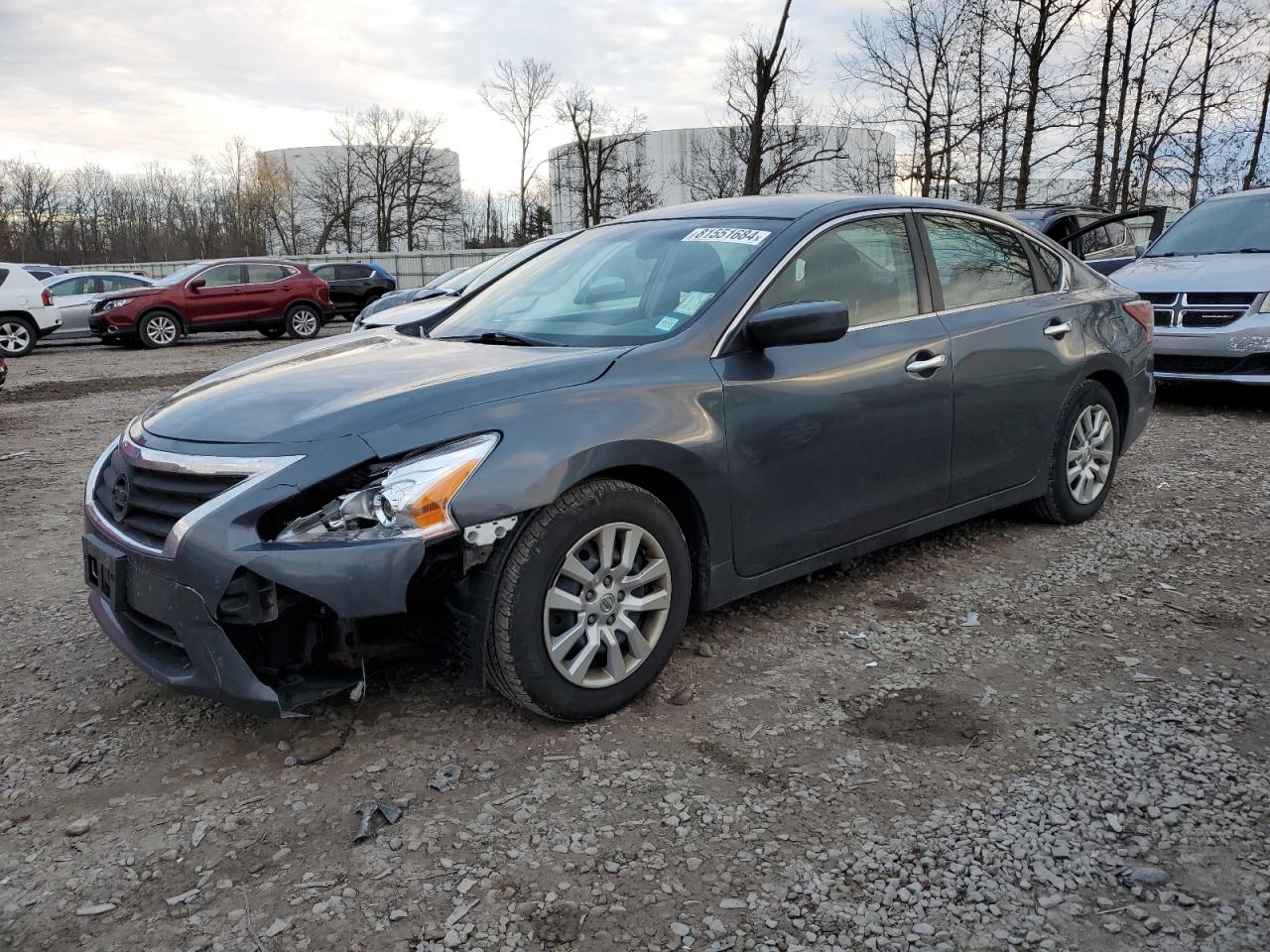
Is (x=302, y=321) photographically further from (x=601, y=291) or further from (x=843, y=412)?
(x=843, y=412)

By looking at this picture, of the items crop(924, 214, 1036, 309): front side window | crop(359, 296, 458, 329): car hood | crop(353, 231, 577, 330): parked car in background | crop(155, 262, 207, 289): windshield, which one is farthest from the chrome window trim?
crop(155, 262, 207, 289): windshield

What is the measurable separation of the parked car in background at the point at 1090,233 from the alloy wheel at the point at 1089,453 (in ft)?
16.4

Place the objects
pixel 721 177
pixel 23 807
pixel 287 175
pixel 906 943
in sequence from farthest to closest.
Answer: pixel 287 175 < pixel 721 177 < pixel 23 807 < pixel 906 943

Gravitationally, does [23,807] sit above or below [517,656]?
below

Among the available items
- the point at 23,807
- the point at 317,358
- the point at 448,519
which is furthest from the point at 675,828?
the point at 317,358

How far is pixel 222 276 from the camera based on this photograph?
1856 centimetres

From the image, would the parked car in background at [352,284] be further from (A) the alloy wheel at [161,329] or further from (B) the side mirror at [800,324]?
(B) the side mirror at [800,324]

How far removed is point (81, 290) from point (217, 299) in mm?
3094

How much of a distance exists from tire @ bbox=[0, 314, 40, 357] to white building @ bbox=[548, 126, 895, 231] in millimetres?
22926

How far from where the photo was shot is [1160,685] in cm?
328

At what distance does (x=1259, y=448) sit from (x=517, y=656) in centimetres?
626

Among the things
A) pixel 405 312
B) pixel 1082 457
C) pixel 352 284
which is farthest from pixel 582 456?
pixel 352 284

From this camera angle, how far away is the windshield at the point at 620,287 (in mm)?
3492

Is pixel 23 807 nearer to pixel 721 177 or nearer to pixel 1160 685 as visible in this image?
pixel 1160 685
